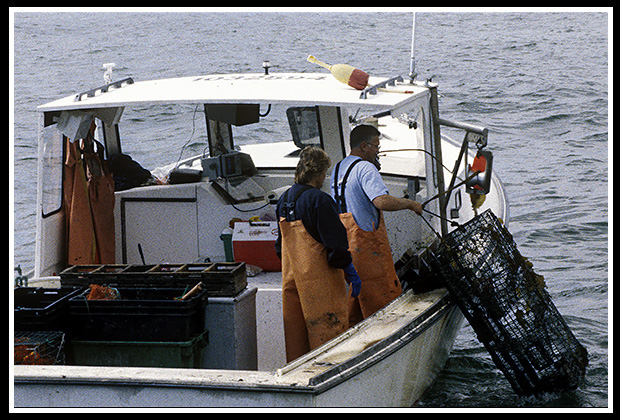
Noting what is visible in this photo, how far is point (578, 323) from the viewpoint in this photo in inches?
347

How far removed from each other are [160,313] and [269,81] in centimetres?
242

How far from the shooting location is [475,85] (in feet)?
73.5

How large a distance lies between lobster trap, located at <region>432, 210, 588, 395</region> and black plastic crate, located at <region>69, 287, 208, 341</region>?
66.3 inches

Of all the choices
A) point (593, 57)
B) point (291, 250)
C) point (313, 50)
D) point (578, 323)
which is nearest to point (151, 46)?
point (313, 50)

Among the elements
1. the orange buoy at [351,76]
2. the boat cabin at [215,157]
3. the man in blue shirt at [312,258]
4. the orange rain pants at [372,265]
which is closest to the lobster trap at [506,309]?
the orange rain pants at [372,265]

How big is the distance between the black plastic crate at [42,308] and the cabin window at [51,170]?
1.16 meters

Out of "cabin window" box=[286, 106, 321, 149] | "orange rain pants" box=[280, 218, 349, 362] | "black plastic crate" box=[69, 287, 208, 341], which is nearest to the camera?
"black plastic crate" box=[69, 287, 208, 341]

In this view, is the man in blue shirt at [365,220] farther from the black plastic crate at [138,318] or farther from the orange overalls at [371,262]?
the black plastic crate at [138,318]

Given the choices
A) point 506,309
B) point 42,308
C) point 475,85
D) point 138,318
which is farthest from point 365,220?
point 475,85

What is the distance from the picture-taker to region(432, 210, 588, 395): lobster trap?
5523mm

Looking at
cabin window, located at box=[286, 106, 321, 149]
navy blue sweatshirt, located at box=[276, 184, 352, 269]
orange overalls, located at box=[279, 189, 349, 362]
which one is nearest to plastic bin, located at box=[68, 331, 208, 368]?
orange overalls, located at box=[279, 189, 349, 362]

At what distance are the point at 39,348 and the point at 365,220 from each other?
2.19 m

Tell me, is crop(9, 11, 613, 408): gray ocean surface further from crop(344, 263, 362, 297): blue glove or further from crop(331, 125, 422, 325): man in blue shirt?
crop(344, 263, 362, 297): blue glove

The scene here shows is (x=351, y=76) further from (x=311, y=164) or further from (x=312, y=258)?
(x=312, y=258)
